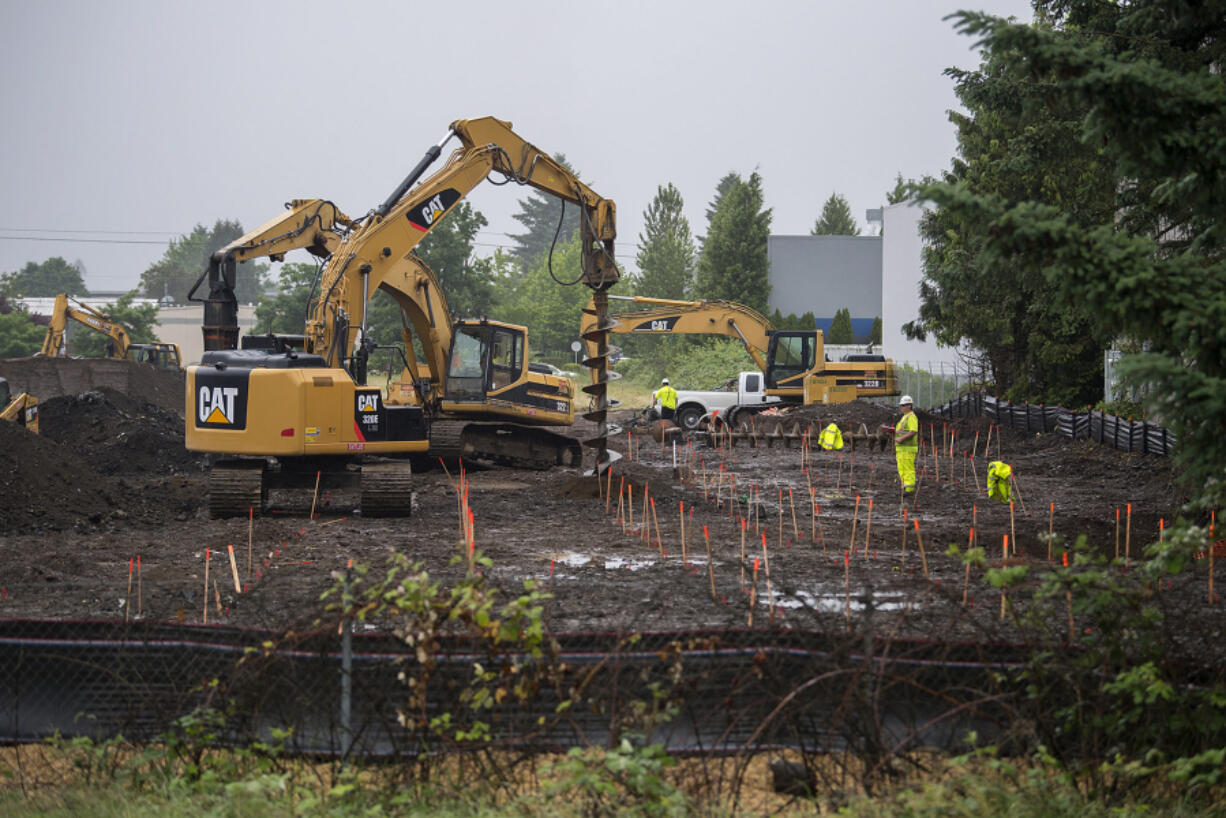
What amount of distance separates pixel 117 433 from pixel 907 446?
16.1m

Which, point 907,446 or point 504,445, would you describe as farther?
point 504,445

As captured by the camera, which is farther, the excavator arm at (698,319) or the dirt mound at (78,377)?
the dirt mound at (78,377)

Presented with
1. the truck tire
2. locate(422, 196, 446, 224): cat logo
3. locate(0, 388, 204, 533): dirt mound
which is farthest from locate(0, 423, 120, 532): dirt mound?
the truck tire

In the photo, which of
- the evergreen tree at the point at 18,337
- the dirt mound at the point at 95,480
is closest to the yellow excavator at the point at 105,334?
the evergreen tree at the point at 18,337

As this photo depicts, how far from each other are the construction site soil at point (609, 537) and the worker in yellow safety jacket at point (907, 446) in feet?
1.50

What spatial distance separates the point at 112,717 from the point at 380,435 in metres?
9.37

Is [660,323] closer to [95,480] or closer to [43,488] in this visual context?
[95,480]

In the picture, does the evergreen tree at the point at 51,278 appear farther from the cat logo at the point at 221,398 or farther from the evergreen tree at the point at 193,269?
the cat logo at the point at 221,398

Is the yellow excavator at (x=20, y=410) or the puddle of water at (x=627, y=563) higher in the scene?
the yellow excavator at (x=20, y=410)

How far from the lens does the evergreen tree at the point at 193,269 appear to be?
131000 mm

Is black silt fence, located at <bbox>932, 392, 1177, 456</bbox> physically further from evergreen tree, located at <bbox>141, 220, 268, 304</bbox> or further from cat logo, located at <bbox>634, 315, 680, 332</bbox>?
evergreen tree, located at <bbox>141, 220, 268, 304</bbox>

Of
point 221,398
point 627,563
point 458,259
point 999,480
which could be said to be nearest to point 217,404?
point 221,398

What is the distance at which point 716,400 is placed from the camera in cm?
3453

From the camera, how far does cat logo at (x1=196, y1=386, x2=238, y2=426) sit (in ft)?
48.8
